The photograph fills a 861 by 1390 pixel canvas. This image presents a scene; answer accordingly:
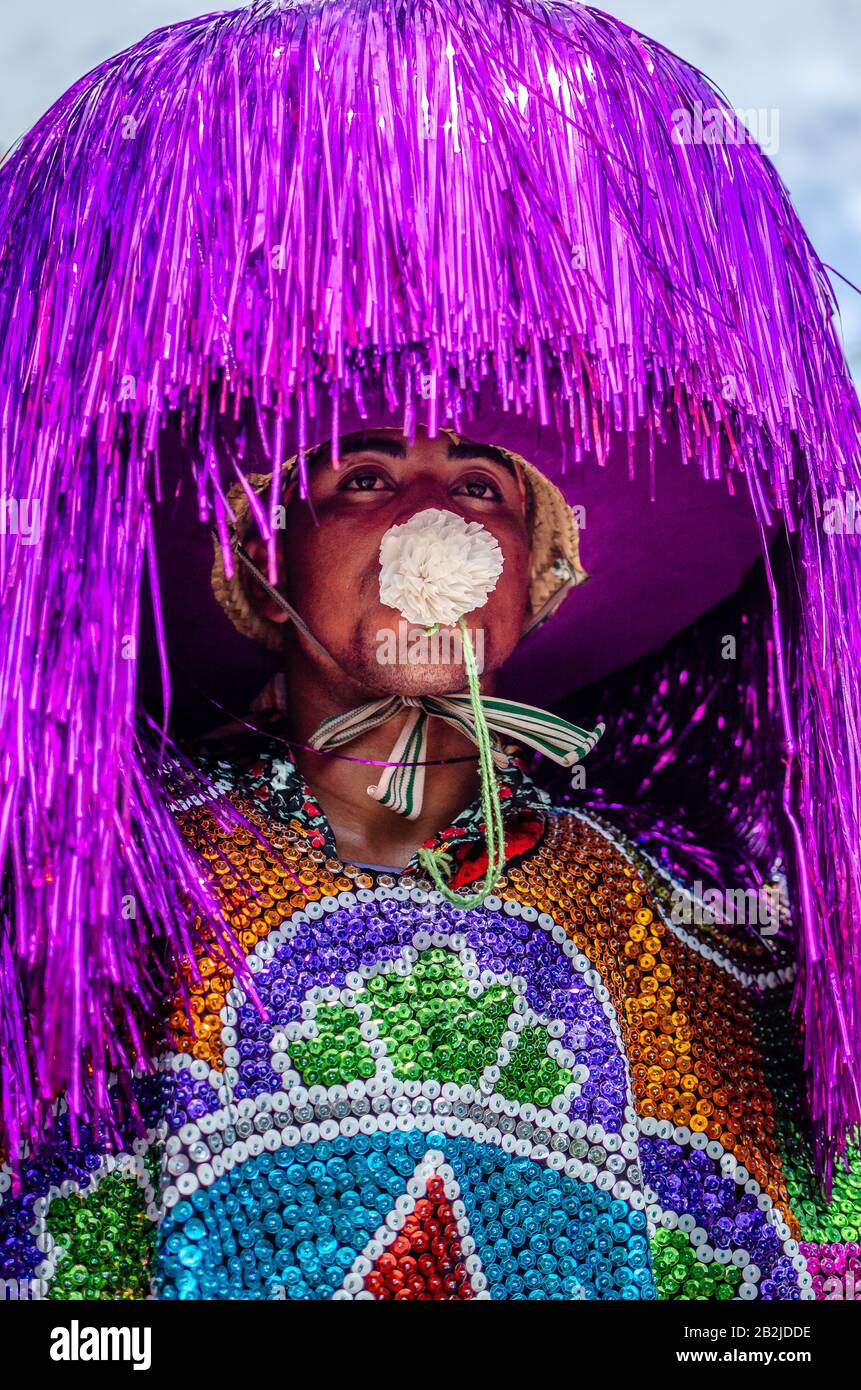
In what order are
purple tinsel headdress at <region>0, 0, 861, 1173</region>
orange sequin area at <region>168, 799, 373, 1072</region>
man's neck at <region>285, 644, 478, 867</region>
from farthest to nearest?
man's neck at <region>285, 644, 478, 867</region> < orange sequin area at <region>168, 799, 373, 1072</region> < purple tinsel headdress at <region>0, 0, 861, 1173</region>

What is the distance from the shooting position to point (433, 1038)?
5.65ft

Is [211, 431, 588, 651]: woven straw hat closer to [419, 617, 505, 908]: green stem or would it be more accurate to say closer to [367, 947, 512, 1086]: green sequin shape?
[419, 617, 505, 908]: green stem

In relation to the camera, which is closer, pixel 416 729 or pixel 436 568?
pixel 436 568

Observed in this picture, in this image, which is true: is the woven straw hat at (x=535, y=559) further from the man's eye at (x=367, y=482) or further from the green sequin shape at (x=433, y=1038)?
the green sequin shape at (x=433, y=1038)

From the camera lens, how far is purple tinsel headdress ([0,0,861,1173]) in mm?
1538

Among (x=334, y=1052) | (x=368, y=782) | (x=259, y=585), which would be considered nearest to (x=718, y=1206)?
(x=334, y=1052)

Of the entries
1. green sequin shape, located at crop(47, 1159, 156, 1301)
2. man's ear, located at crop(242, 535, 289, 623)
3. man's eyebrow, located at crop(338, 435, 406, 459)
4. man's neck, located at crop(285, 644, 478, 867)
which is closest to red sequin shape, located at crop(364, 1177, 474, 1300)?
green sequin shape, located at crop(47, 1159, 156, 1301)

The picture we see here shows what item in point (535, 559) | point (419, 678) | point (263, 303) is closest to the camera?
point (263, 303)

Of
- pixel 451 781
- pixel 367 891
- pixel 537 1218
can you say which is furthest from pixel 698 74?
pixel 537 1218

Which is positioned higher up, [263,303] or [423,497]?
[263,303]

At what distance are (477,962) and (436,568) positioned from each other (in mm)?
419

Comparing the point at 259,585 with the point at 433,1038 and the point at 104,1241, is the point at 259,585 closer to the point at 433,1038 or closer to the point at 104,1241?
the point at 433,1038

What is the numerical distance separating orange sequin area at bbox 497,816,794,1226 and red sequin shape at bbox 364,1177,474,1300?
28 centimetres

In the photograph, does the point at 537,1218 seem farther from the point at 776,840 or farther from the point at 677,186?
the point at 677,186
